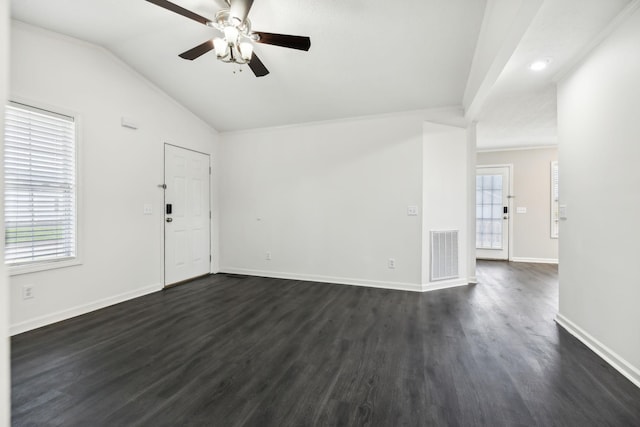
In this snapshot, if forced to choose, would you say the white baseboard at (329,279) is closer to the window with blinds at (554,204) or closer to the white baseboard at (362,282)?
the white baseboard at (362,282)

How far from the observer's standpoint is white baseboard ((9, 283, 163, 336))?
2561 millimetres

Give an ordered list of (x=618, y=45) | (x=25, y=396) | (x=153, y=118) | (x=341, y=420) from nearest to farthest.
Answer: (x=341, y=420) < (x=25, y=396) < (x=618, y=45) < (x=153, y=118)

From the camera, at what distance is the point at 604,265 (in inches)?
85.3

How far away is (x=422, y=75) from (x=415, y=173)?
126 cm

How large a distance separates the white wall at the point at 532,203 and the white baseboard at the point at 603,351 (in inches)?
155

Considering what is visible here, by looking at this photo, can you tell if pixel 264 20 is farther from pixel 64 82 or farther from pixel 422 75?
pixel 64 82

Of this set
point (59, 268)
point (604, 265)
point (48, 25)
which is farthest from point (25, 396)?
point (604, 265)

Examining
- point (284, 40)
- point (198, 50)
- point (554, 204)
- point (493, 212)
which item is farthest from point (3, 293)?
point (554, 204)

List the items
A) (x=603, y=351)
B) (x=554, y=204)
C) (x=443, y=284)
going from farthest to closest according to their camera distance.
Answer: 1. (x=554, y=204)
2. (x=443, y=284)
3. (x=603, y=351)

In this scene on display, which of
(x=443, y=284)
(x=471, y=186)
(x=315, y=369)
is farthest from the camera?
(x=471, y=186)

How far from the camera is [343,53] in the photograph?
9.80ft

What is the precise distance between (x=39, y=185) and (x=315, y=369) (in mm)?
3175

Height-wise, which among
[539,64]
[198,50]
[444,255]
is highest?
[198,50]

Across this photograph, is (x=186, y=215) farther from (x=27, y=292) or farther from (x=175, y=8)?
(x=175, y=8)
